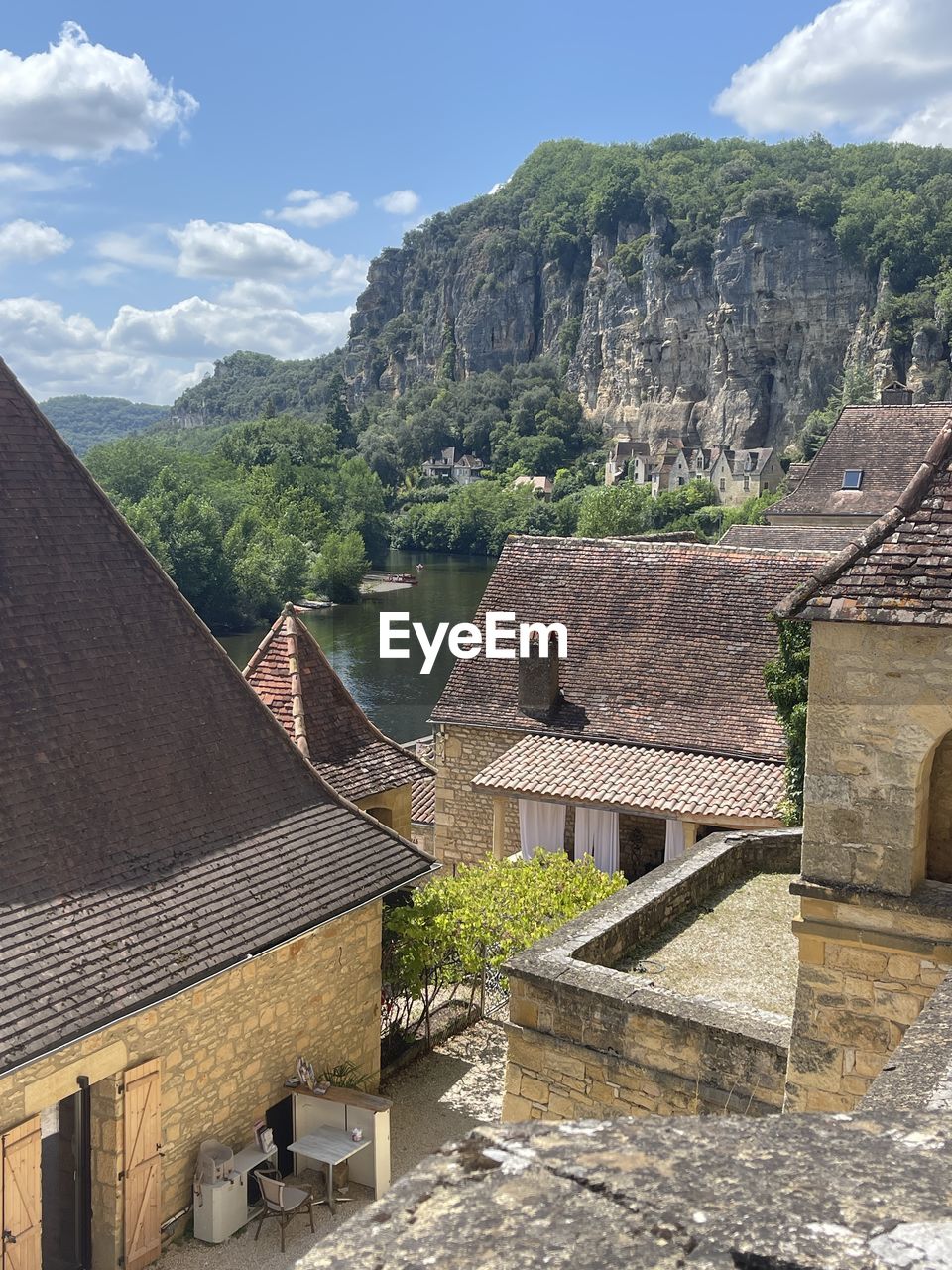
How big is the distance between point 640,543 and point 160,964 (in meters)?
12.2

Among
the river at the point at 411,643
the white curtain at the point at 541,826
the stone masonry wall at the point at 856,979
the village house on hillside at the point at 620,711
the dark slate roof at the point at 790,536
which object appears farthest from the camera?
the river at the point at 411,643

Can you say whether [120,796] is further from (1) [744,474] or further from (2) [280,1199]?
(1) [744,474]

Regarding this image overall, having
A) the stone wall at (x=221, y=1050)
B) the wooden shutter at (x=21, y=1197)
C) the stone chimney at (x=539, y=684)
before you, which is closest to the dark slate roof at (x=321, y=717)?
the stone wall at (x=221, y=1050)

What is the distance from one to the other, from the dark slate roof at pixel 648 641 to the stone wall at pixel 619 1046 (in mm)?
8424

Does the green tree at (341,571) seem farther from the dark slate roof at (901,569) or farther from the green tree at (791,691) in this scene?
the dark slate roof at (901,569)

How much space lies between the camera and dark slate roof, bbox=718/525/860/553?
24.3 meters

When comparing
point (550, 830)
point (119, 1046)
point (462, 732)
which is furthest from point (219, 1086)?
point (462, 732)

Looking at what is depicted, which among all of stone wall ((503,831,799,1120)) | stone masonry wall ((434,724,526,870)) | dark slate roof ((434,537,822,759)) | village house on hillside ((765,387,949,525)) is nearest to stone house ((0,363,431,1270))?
stone wall ((503,831,799,1120))

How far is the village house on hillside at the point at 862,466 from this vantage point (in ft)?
88.7

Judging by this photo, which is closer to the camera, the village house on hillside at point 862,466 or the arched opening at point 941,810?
the arched opening at point 941,810

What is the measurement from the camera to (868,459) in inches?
1102

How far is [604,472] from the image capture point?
12381 centimetres

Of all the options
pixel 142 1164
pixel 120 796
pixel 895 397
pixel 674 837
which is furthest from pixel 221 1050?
pixel 895 397

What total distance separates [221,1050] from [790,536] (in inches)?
760
